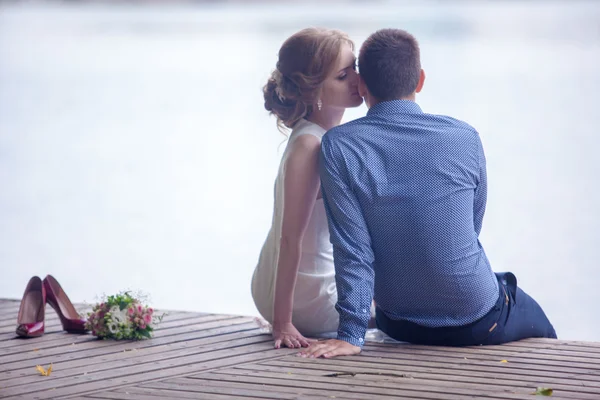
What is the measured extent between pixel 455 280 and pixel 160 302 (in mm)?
3693

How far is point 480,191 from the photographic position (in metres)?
3.29

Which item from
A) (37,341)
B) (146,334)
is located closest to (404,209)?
(146,334)

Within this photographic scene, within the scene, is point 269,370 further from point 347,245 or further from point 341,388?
point 347,245

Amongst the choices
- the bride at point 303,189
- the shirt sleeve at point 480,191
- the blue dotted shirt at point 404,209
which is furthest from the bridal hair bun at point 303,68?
the shirt sleeve at point 480,191

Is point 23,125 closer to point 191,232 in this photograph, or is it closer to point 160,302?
point 191,232

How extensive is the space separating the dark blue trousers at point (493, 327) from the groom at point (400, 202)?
80 mm

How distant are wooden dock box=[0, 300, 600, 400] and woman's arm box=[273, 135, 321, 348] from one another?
21 centimetres

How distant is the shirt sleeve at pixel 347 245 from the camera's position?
10.4 ft

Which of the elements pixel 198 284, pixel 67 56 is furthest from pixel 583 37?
pixel 198 284

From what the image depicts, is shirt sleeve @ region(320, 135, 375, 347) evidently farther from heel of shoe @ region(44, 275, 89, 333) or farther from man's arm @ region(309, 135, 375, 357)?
heel of shoe @ region(44, 275, 89, 333)

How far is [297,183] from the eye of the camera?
3.34 metres

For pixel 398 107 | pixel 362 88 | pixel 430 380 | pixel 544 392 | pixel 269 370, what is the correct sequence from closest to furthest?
1. pixel 544 392
2. pixel 430 380
3. pixel 269 370
4. pixel 398 107
5. pixel 362 88

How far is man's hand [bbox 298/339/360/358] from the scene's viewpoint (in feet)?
10.5

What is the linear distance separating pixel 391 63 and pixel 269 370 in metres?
1.10
